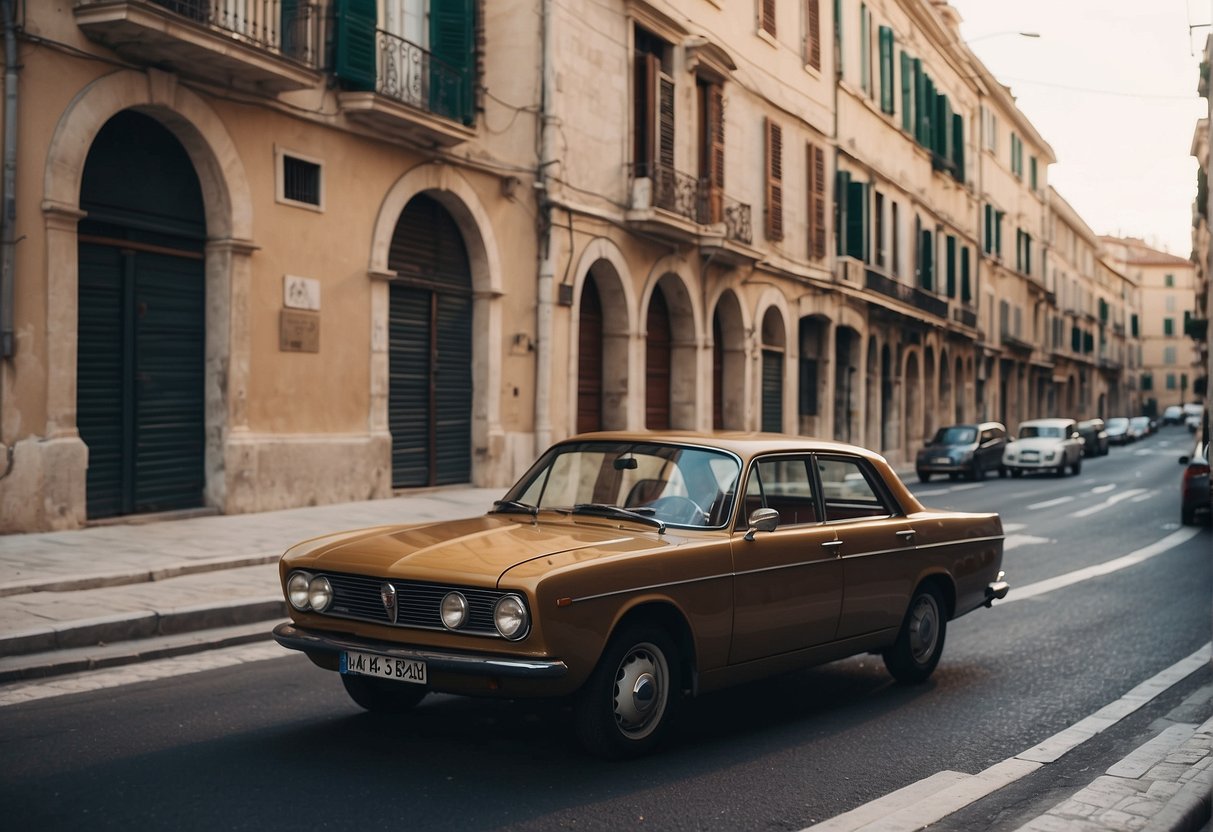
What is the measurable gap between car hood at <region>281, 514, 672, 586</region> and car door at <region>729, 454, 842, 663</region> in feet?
1.76

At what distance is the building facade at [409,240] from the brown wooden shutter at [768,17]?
368 mm

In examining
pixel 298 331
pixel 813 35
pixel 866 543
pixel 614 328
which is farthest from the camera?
pixel 813 35

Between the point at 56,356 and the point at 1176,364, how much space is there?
126448 millimetres

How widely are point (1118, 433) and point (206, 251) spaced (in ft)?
206

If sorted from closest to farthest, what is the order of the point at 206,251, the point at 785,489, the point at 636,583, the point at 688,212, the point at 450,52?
the point at 636,583 → the point at 785,489 → the point at 206,251 → the point at 450,52 → the point at 688,212

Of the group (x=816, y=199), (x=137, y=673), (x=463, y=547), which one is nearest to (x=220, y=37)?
(x=137, y=673)

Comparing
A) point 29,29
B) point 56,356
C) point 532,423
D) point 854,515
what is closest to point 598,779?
point 854,515

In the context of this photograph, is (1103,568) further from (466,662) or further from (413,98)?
(413,98)

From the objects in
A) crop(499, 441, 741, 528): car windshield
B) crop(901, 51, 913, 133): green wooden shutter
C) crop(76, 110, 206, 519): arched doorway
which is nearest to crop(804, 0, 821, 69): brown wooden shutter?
crop(901, 51, 913, 133): green wooden shutter

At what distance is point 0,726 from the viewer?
5.85 m

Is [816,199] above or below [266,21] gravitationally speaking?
above

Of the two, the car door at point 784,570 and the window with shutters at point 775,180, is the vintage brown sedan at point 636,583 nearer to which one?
the car door at point 784,570

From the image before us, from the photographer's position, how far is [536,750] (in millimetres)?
5535

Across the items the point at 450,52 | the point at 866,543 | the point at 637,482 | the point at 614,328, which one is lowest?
the point at 866,543
